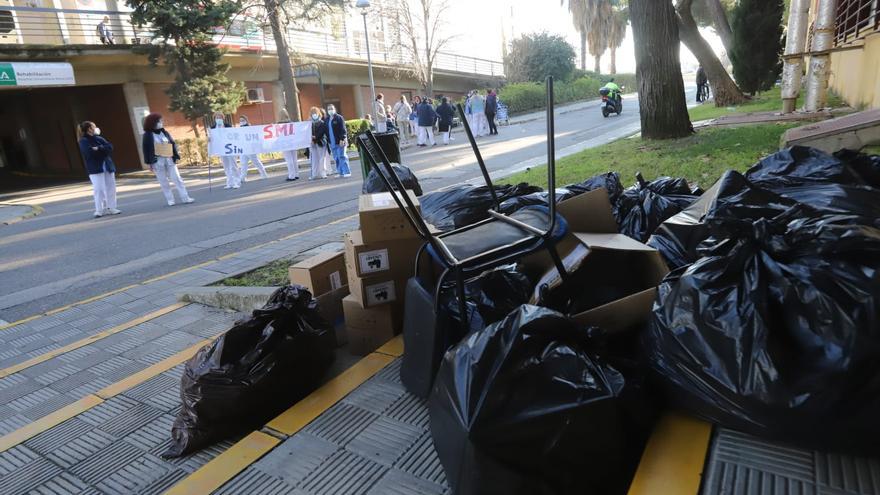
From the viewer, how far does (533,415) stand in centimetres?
152

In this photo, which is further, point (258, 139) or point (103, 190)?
point (258, 139)

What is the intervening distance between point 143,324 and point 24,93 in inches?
1039

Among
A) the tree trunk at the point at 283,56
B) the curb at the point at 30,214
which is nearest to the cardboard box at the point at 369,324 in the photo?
the curb at the point at 30,214

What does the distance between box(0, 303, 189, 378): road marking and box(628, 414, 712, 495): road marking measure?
411 centimetres

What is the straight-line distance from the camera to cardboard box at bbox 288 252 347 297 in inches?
137

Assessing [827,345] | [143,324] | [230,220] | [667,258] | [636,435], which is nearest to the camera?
[827,345]

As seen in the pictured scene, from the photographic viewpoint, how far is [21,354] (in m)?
4.09

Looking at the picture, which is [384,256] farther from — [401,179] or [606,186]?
[401,179]

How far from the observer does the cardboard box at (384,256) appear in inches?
116

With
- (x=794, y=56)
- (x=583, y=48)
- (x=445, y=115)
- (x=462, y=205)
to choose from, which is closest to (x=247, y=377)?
(x=462, y=205)

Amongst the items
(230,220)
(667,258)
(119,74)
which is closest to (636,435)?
(667,258)

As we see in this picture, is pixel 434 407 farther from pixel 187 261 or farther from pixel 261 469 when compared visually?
pixel 187 261

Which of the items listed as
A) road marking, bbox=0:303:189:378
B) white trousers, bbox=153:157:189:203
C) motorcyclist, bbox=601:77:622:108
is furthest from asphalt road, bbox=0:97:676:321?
motorcyclist, bbox=601:77:622:108

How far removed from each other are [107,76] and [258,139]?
10378mm
